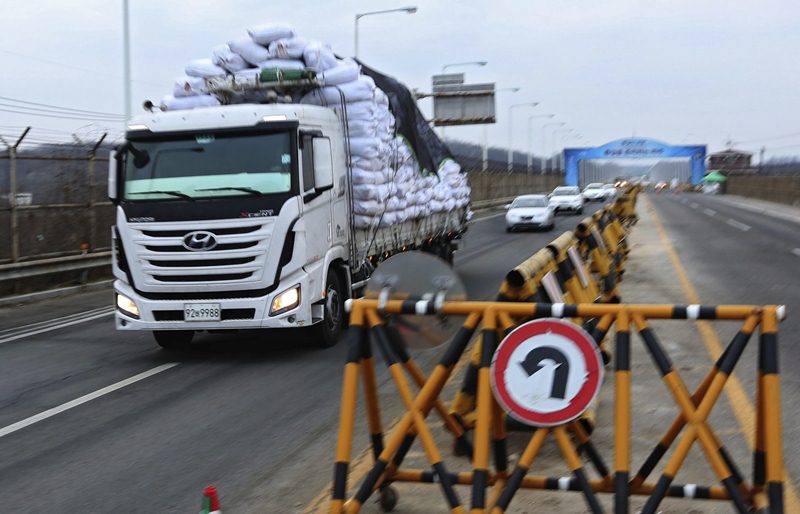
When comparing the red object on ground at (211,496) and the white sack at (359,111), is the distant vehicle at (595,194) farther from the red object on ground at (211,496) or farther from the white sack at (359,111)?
the red object on ground at (211,496)

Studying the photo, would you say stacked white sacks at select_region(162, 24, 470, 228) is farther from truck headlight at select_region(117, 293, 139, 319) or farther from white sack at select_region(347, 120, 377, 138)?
truck headlight at select_region(117, 293, 139, 319)

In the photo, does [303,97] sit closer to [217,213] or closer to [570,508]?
[217,213]

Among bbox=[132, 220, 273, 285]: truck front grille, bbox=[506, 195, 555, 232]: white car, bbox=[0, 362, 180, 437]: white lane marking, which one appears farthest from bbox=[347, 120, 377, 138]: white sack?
bbox=[506, 195, 555, 232]: white car

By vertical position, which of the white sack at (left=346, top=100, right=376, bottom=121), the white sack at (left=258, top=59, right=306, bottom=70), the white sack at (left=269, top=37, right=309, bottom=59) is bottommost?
the white sack at (left=346, top=100, right=376, bottom=121)

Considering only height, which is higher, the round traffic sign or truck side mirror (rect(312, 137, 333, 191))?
truck side mirror (rect(312, 137, 333, 191))

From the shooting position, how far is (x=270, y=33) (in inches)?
444

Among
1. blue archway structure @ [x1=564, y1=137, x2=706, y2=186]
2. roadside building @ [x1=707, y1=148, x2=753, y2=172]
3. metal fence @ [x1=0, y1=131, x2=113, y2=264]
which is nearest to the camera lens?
metal fence @ [x1=0, y1=131, x2=113, y2=264]

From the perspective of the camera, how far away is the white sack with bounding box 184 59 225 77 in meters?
11.2

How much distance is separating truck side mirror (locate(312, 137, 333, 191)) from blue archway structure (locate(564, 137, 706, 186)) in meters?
103

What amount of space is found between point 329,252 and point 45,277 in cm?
972

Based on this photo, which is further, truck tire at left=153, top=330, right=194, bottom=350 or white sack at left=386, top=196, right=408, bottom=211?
white sack at left=386, top=196, right=408, bottom=211

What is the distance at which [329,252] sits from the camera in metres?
10.3

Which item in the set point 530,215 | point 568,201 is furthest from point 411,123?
point 568,201

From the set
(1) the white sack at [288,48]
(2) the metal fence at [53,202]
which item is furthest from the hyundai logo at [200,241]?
(2) the metal fence at [53,202]
